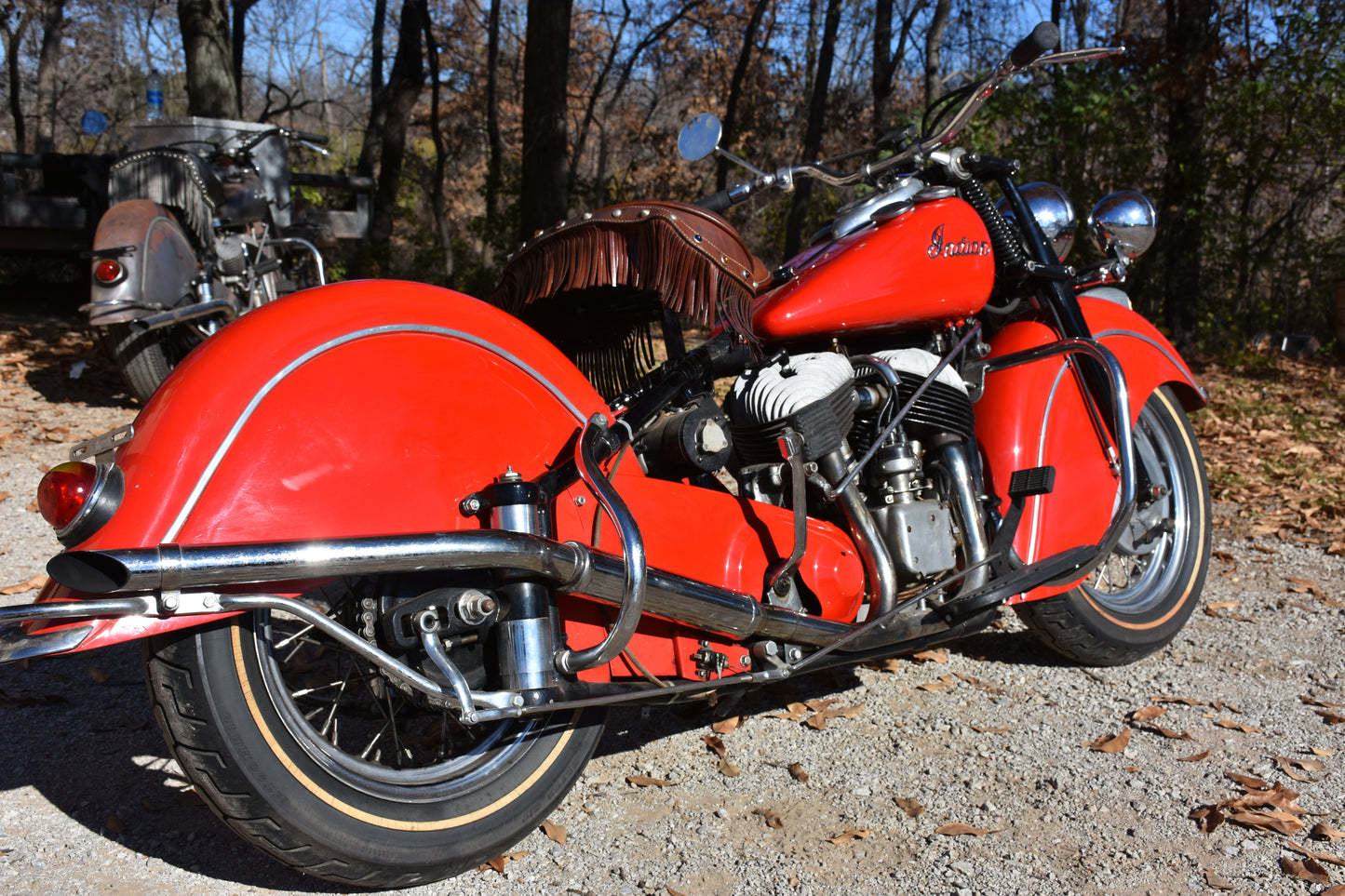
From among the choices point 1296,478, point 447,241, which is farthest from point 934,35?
point 1296,478

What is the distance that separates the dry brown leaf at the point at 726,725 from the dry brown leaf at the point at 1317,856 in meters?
1.38

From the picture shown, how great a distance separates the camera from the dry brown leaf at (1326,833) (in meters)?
2.41

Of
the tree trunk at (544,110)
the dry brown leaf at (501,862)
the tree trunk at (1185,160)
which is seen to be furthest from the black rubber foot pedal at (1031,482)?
the tree trunk at (1185,160)

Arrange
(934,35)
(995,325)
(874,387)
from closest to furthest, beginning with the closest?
(874,387) → (995,325) → (934,35)

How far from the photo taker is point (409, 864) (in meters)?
2.04

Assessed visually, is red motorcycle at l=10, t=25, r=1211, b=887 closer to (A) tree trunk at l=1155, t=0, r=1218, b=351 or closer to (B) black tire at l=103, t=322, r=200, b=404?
(B) black tire at l=103, t=322, r=200, b=404

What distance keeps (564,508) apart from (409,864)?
2.54 feet

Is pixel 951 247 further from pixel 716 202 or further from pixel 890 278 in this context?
pixel 716 202

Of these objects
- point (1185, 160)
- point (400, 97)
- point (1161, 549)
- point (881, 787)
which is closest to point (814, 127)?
point (1185, 160)

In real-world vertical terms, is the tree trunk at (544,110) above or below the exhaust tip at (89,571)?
above

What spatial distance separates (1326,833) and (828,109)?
2013 cm

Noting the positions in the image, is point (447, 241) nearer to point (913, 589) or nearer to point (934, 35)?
point (934, 35)

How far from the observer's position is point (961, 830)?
96.8 inches

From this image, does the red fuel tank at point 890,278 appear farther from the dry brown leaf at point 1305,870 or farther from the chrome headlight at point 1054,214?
the dry brown leaf at point 1305,870
